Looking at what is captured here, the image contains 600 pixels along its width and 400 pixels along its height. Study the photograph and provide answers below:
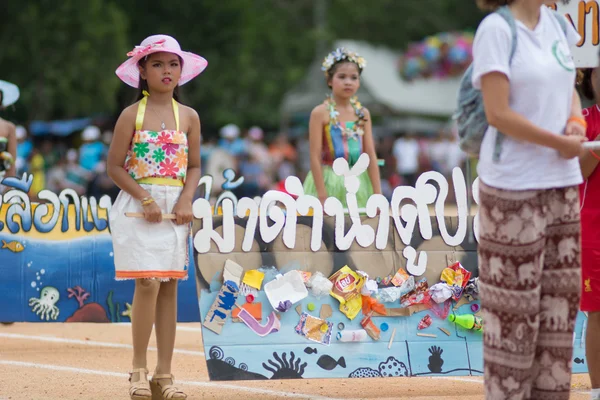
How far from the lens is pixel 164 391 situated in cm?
566

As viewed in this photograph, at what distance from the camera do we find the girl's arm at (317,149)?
7.46 meters

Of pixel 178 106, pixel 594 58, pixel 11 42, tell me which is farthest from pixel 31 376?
pixel 11 42

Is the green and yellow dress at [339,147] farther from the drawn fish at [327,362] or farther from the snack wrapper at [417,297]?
the drawn fish at [327,362]

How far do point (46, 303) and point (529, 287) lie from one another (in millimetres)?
4307

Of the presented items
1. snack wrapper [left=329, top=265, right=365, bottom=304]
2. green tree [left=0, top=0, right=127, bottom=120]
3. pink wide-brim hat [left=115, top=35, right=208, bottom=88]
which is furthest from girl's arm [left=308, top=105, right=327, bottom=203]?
green tree [left=0, top=0, right=127, bottom=120]

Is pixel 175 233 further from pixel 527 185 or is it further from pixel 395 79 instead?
pixel 395 79

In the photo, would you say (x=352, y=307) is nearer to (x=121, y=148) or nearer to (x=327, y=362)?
(x=327, y=362)

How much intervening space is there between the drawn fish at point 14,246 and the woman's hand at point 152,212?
222cm

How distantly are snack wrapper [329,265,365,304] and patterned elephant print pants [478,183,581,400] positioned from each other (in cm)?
201

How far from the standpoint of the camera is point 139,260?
5496 mm

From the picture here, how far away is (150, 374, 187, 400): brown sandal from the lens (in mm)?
5562

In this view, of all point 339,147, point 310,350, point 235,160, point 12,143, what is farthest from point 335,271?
point 235,160

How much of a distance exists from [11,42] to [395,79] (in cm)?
1459

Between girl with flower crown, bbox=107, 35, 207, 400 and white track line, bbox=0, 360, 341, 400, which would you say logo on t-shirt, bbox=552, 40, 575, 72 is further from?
white track line, bbox=0, 360, 341, 400
